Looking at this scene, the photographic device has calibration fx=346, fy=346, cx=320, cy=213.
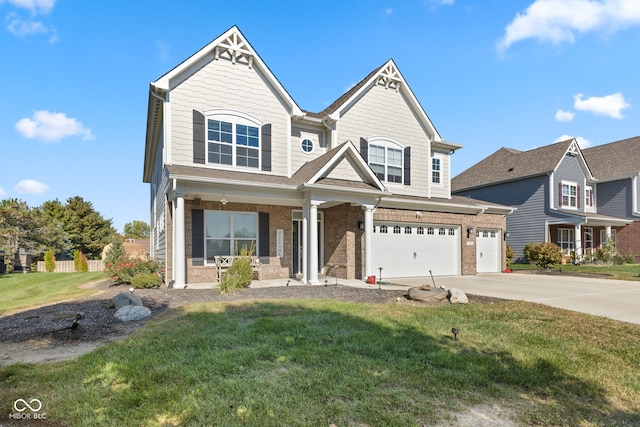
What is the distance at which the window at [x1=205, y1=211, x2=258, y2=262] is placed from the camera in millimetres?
11930

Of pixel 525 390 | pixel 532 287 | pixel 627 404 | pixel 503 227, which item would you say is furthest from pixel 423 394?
pixel 503 227

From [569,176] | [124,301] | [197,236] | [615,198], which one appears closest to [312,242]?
[197,236]

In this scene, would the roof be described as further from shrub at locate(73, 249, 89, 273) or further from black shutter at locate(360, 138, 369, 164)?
shrub at locate(73, 249, 89, 273)

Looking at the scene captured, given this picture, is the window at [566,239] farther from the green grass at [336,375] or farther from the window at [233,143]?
the window at [233,143]

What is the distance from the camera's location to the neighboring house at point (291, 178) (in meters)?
11.3

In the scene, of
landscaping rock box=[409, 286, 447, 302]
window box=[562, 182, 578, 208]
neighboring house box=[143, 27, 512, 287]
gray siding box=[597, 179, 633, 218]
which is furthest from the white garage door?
gray siding box=[597, 179, 633, 218]

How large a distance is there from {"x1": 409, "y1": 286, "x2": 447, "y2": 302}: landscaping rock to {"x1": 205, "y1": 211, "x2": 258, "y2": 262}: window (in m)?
6.10

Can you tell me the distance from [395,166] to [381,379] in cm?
1266

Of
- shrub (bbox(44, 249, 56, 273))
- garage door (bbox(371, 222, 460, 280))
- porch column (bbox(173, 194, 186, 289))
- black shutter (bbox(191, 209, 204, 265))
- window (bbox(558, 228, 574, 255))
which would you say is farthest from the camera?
window (bbox(558, 228, 574, 255))

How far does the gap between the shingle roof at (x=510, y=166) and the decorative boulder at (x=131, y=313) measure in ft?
76.9

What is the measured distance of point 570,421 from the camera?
2.90m

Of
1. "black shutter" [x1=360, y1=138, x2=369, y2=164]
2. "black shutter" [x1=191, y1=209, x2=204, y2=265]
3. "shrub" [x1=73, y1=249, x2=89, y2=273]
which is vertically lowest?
"shrub" [x1=73, y1=249, x2=89, y2=273]

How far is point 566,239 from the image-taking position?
78.6 feet

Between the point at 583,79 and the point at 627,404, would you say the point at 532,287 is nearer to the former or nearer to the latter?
the point at 583,79
